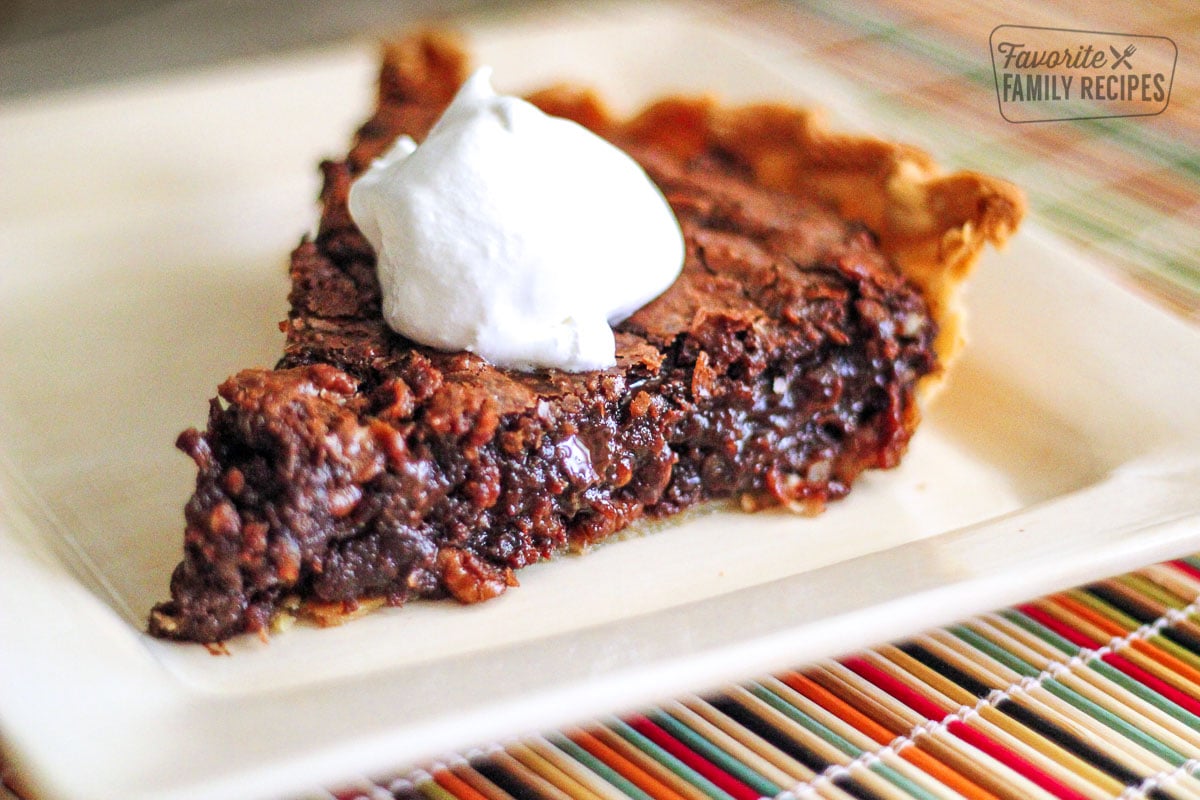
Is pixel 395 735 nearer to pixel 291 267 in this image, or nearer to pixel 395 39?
pixel 291 267

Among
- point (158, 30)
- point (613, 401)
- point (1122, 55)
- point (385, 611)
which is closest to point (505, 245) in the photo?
point (613, 401)

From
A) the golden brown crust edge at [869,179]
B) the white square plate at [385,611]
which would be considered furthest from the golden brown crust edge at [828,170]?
the white square plate at [385,611]

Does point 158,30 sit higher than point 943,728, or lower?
higher

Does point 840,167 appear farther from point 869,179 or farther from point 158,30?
point 158,30

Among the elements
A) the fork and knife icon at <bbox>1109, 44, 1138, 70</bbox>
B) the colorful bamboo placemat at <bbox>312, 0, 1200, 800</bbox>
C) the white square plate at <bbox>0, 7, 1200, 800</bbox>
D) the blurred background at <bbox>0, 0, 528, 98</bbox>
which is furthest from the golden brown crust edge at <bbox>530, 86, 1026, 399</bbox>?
the blurred background at <bbox>0, 0, 528, 98</bbox>

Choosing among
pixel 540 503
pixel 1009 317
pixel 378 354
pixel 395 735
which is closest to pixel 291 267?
pixel 378 354
